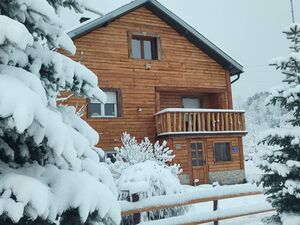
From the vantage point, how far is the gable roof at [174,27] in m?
17.6

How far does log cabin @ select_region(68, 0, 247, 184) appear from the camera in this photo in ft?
59.3

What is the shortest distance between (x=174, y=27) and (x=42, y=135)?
18.7m

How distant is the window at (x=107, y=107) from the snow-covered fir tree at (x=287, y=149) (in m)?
12.4

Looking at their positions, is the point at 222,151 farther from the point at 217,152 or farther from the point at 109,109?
the point at 109,109

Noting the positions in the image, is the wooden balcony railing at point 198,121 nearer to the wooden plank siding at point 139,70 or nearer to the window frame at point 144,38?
the wooden plank siding at point 139,70

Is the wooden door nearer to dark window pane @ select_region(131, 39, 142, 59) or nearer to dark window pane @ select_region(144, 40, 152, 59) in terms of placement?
dark window pane @ select_region(144, 40, 152, 59)

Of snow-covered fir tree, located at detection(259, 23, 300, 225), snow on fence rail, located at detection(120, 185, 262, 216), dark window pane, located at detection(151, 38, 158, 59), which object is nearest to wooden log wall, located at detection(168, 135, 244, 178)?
dark window pane, located at detection(151, 38, 158, 59)

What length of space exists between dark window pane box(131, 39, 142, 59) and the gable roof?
5.02 ft

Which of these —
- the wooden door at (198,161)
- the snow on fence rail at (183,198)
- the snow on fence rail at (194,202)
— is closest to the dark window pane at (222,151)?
the wooden door at (198,161)

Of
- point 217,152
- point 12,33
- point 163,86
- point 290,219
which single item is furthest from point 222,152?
point 12,33

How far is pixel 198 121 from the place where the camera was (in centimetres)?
1892

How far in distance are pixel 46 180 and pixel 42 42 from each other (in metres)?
1.39

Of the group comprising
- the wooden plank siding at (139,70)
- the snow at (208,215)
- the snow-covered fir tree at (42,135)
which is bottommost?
the snow at (208,215)

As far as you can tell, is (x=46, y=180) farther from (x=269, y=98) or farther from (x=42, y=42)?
(x=269, y=98)
